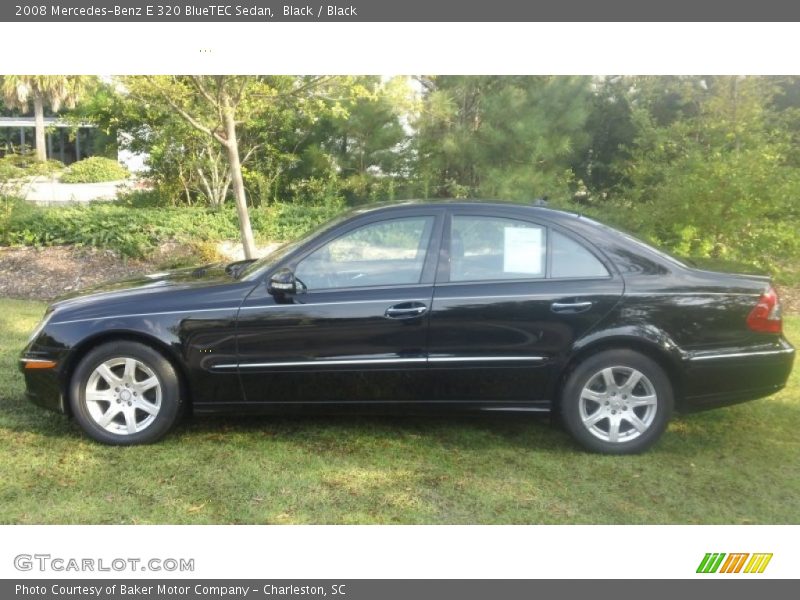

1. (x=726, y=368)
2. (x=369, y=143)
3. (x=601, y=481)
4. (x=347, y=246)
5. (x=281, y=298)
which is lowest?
(x=601, y=481)

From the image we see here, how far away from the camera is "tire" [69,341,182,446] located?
4.27 m

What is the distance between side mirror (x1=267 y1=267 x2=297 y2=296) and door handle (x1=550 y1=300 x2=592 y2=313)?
153cm

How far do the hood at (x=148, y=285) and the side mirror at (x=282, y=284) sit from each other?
36 centimetres

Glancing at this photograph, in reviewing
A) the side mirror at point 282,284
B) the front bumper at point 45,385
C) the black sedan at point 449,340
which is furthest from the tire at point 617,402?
the front bumper at point 45,385

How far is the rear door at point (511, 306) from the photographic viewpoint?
4219mm

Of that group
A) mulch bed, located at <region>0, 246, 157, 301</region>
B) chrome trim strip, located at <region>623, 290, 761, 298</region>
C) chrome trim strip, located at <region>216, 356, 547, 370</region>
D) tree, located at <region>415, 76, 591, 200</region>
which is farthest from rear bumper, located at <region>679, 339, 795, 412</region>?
mulch bed, located at <region>0, 246, 157, 301</region>

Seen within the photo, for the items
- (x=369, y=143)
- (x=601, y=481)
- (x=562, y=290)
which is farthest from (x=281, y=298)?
(x=369, y=143)

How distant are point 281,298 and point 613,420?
2.11 metres

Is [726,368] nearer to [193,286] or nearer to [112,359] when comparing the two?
[193,286]

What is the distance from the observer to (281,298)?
14.0 ft

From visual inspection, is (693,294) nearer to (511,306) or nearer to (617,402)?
(617,402)

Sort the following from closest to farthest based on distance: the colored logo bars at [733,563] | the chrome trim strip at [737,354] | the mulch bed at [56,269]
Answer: the colored logo bars at [733,563] < the chrome trim strip at [737,354] < the mulch bed at [56,269]

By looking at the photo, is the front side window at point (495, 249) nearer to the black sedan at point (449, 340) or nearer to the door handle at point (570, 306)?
the black sedan at point (449, 340)

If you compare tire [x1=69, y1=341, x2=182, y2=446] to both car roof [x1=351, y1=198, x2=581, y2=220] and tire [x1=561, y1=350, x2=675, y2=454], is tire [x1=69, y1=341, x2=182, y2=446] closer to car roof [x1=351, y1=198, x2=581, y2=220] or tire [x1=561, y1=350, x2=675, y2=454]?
car roof [x1=351, y1=198, x2=581, y2=220]
